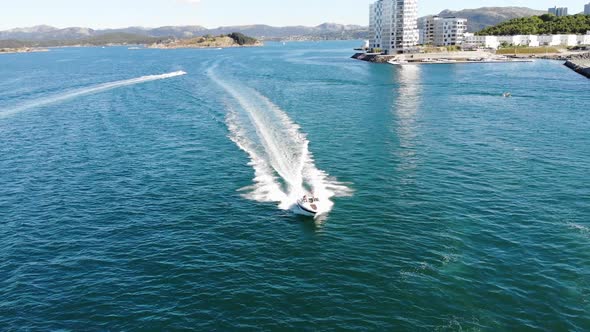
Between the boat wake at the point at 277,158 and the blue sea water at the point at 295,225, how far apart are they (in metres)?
0.54

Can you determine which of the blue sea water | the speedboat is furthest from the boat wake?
the speedboat

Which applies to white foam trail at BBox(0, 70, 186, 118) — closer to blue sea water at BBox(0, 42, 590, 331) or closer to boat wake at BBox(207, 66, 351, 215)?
blue sea water at BBox(0, 42, 590, 331)

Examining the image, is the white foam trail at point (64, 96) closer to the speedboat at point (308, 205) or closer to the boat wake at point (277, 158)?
the boat wake at point (277, 158)

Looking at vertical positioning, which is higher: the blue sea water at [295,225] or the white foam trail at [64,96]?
the white foam trail at [64,96]

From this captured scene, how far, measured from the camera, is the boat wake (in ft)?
219

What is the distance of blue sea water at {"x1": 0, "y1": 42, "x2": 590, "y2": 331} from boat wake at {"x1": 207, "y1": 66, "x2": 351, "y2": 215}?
541 millimetres

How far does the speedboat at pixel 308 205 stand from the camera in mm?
58294

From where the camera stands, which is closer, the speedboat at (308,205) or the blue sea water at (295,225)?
the blue sea water at (295,225)

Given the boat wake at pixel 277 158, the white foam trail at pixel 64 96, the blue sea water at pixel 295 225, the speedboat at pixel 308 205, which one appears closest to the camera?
the blue sea water at pixel 295 225

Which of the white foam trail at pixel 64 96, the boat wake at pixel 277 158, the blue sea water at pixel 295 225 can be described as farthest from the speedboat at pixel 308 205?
the white foam trail at pixel 64 96

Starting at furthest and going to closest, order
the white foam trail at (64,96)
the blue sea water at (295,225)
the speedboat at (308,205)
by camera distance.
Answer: the white foam trail at (64,96)
the speedboat at (308,205)
the blue sea water at (295,225)

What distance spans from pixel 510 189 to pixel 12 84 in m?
209

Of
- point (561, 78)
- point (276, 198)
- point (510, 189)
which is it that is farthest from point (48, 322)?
point (561, 78)

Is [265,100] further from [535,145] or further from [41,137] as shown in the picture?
[535,145]
